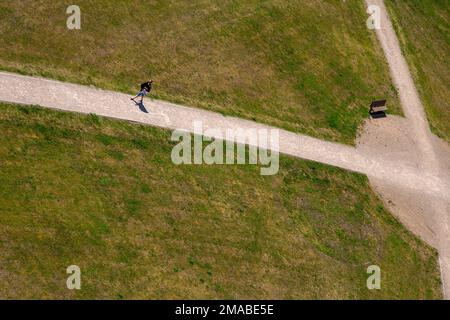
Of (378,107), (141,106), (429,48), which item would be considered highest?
(429,48)

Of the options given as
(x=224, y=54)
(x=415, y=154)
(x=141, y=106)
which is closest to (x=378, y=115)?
(x=415, y=154)

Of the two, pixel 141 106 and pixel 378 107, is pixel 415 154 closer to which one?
pixel 378 107

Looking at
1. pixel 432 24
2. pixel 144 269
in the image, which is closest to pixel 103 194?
pixel 144 269

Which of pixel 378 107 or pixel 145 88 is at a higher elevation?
pixel 378 107

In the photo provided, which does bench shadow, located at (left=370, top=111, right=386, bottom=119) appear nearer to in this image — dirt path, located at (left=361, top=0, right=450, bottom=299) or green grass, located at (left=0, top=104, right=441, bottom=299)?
dirt path, located at (left=361, top=0, right=450, bottom=299)

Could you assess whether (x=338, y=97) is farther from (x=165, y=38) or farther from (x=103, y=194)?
(x=103, y=194)

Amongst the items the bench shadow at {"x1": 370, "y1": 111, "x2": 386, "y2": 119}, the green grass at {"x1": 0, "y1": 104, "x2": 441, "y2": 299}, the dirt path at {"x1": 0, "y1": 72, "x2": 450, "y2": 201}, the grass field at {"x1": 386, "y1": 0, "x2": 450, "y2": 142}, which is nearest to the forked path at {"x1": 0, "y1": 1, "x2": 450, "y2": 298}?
the dirt path at {"x1": 0, "y1": 72, "x2": 450, "y2": 201}

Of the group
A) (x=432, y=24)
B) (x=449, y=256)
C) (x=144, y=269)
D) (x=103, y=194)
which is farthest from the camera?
→ (x=432, y=24)

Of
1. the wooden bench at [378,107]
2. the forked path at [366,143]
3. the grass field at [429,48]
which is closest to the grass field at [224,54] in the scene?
the wooden bench at [378,107]
